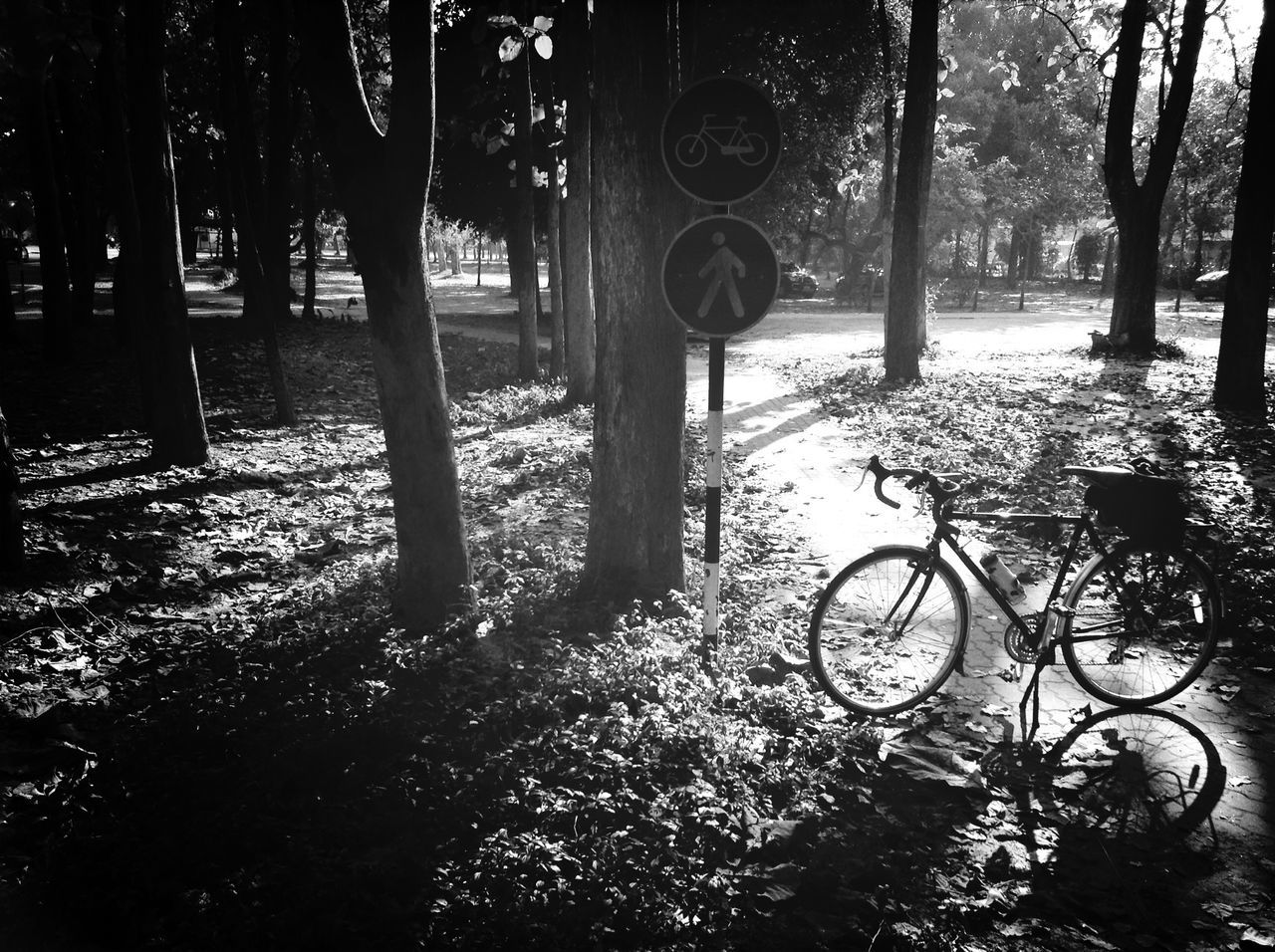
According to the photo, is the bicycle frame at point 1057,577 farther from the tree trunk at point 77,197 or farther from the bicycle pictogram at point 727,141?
the tree trunk at point 77,197

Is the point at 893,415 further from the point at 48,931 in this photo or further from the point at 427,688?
the point at 48,931

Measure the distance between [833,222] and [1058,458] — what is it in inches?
1537

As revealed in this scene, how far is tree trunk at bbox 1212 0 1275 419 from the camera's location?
39.3 feet

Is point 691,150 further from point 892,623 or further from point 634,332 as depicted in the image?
point 892,623

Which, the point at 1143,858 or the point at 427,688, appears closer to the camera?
the point at 1143,858

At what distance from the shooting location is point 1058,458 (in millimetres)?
10648

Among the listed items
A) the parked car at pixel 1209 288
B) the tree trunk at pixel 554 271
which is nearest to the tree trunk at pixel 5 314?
the tree trunk at pixel 554 271

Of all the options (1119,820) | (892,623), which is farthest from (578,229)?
(1119,820)

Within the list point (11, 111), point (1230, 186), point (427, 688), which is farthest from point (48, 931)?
point (1230, 186)

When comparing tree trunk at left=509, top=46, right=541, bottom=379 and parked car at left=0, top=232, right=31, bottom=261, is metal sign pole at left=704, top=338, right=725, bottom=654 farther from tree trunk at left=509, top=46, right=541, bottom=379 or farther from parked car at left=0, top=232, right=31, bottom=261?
parked car at left=0, top=232, right=31, bottom=261

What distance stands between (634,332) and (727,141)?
1362mm

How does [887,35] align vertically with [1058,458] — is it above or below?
above

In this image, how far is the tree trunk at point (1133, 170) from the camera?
1872 cm

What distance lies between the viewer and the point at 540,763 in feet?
13.8
